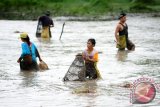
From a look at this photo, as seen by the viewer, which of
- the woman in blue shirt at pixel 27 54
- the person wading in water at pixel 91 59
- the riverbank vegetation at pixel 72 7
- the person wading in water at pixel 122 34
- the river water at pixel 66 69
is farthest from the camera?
the riverbank vegetation at pixel 72 7

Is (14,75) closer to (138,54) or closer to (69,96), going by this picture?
(69,96)

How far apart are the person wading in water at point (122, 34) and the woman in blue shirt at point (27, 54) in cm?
496

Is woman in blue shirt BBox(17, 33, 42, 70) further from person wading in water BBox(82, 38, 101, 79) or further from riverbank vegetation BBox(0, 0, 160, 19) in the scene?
riverbank vegetation BBox(0, 0, 160, 19)

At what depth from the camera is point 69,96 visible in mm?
11055

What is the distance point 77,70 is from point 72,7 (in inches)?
1337

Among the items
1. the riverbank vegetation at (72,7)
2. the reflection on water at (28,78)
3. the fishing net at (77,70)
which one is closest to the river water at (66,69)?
the reflection on water at (28,78)

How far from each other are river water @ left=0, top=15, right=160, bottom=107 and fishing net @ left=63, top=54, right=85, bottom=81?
228mm

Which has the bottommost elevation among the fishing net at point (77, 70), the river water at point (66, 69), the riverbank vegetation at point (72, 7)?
the riverbank vegetation at point (72, 7)

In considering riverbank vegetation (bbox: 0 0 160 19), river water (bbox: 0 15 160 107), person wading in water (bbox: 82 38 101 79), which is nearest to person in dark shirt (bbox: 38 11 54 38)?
river water (bbox: 0 15 160 107)

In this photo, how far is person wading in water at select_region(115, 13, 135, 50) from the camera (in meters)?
18.9

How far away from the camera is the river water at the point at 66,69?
34.9 feet

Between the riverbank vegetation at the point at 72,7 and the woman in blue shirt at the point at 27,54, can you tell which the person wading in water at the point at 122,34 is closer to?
the woman in blue shirt at the point at 27,54

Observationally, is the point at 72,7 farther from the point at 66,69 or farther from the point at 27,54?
the point at 27,54

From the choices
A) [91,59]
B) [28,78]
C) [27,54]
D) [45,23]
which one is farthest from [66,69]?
[45,23]
